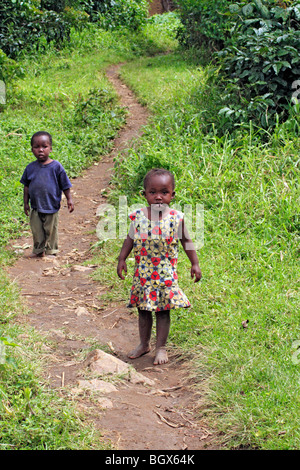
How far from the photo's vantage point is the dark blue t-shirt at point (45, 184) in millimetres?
5996

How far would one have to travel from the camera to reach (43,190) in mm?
6008

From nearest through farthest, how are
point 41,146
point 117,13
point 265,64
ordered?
point 41,146 < point 265,64 < point 117,13

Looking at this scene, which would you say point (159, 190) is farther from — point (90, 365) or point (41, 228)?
point (41, 228)

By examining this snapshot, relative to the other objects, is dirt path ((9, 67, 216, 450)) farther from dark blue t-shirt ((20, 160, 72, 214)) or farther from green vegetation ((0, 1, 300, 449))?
dark blue t-shirt ((20, 160, 72, 214))

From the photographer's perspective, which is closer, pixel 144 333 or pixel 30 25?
pixel 144 333

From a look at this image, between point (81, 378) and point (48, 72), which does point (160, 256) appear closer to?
point (81, 378)

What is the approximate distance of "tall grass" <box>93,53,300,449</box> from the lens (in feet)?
10.3

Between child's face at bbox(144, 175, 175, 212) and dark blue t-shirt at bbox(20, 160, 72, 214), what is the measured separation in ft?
7.82

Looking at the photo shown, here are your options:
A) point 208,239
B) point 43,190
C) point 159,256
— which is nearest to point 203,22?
point 43,190

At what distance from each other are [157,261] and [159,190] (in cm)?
49

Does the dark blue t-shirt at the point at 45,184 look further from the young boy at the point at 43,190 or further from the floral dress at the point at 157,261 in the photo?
the floral dress at the point at 157,261

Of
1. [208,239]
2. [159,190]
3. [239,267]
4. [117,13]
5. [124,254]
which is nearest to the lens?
[159,190]

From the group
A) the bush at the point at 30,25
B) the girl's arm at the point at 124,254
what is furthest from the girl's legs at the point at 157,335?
the bush at the point at 30,25

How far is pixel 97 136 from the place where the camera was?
9.81 meters
